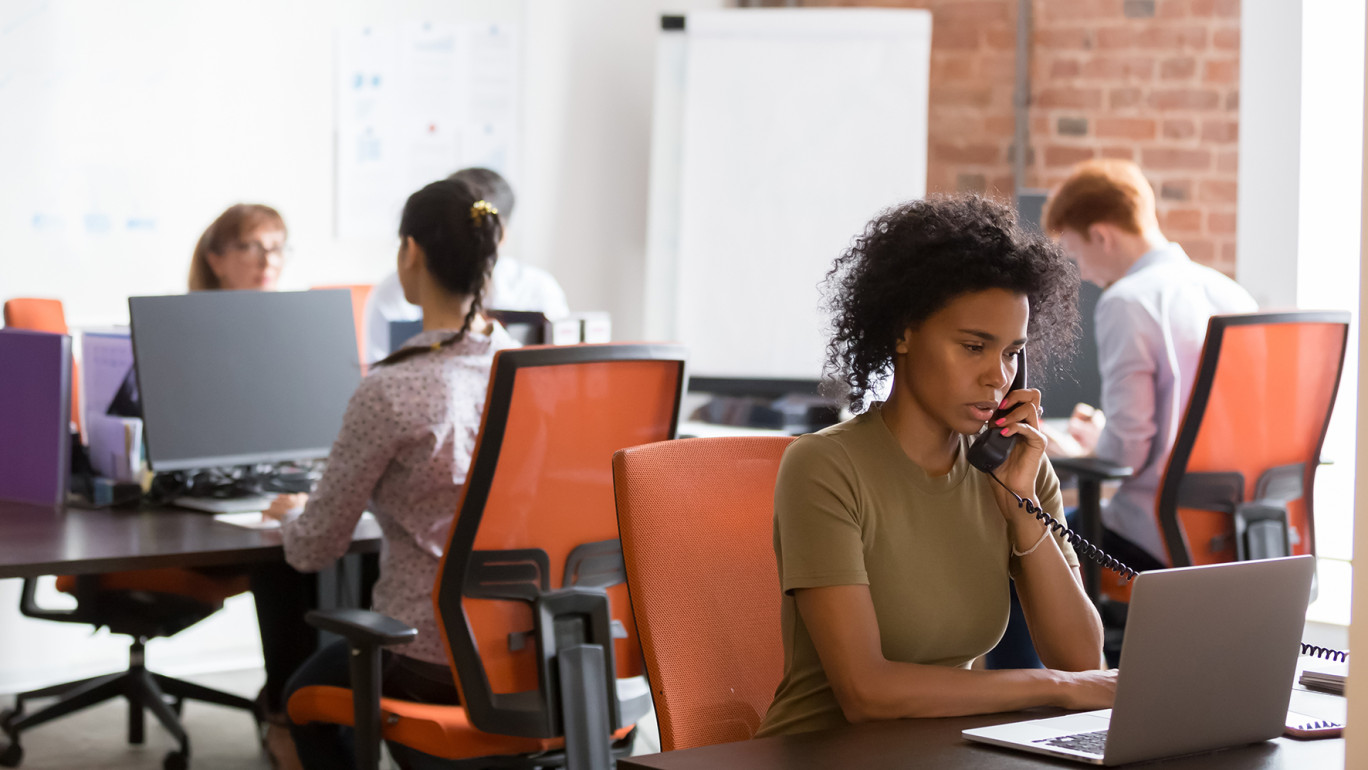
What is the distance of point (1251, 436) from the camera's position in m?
3.01

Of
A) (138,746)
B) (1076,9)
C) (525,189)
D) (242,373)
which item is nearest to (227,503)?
(242,373)

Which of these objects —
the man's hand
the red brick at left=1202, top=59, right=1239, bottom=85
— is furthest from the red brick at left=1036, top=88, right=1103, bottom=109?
the man's hand

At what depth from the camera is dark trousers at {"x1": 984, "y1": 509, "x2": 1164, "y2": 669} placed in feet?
9.64

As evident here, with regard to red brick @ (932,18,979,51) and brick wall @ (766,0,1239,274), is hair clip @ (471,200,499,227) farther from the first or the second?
red brick @ (932,18,979,51)

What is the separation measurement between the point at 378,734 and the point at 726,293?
2780 mm

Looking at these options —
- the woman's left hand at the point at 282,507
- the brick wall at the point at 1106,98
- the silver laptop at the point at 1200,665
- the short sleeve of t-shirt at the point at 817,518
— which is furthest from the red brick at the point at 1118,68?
the silver laptop at the point at 1200,665

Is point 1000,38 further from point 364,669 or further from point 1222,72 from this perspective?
point 364,669

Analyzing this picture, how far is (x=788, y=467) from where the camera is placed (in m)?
1.59

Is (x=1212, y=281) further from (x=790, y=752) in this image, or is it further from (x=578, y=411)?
(x=790, y=752)

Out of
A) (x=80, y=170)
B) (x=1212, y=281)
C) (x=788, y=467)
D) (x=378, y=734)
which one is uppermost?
(x=80, y=170)

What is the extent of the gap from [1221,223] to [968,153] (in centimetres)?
87

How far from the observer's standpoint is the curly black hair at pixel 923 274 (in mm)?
1622

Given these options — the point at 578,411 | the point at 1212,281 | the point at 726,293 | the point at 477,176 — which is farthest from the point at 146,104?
the point at 1212,281

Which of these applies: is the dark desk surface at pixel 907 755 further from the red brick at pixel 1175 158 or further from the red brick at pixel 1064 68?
the red brick at pixel 1064 68
